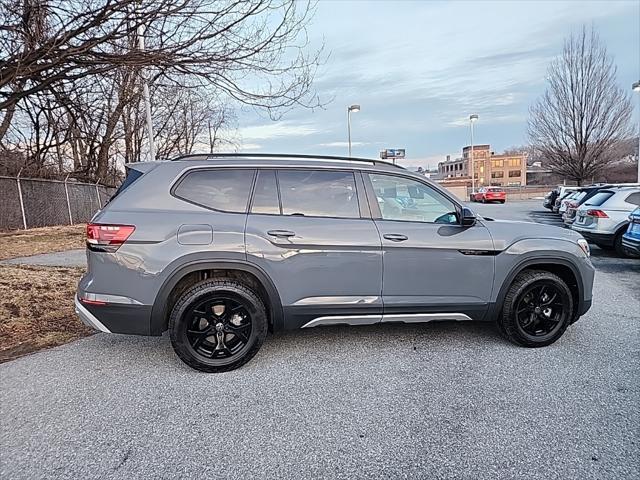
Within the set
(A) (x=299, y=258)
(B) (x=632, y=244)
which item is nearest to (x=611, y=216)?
(B) (x=632, y=244)

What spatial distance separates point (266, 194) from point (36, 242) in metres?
11.2

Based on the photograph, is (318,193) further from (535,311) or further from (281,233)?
(535,311)

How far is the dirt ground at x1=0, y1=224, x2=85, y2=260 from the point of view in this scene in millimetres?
10708

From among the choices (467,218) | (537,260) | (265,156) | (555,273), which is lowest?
(555,273)

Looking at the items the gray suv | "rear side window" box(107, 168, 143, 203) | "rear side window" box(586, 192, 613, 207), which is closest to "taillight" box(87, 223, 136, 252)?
the gray suv

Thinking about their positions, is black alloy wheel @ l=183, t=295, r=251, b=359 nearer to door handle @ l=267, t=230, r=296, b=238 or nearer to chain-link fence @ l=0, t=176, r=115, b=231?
door handle @ l=267, t=230, r=296, b=238

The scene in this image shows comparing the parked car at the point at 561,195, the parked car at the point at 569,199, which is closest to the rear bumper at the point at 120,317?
the parked car at the point at 569,199

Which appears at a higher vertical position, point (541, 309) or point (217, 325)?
point (217, 325)

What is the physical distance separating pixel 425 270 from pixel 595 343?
1.96 meters

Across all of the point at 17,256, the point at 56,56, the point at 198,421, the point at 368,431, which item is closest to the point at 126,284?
the point at 198,421

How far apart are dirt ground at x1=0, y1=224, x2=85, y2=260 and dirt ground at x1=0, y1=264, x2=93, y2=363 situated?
3.94 m

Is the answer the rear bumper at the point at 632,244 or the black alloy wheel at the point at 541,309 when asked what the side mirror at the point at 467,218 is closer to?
the black alloy wheel at the point at 541,309

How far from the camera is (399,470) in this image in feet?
8.05

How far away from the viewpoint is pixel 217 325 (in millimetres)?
3719
